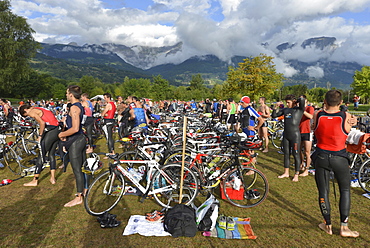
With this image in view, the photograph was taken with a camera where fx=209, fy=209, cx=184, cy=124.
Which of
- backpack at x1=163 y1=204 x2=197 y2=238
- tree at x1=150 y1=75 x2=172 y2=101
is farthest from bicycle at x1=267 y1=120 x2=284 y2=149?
tree at x1=150 y1=75 x2=172 y2=101

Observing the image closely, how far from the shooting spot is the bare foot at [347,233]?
3.41m

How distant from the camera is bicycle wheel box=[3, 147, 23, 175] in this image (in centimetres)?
630

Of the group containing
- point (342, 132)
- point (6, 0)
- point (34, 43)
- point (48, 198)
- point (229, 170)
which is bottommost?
point (48, 198)

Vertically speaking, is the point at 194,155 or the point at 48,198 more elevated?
the point at 194,155

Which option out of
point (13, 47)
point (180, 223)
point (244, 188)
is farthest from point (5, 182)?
point (13, 47)

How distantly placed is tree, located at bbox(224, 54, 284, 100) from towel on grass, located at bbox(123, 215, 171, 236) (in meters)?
29.1

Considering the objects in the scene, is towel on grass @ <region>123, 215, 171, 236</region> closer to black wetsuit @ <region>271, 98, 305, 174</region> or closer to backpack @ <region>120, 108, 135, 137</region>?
black wetsuit @ <region>271, 98, 305, 174</region>

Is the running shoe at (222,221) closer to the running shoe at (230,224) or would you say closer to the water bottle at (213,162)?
the running shoe at (230,224)

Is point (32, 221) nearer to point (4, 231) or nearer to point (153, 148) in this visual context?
point (4, 231)

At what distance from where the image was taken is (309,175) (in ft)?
20.3

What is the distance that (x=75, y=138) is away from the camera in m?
4.17

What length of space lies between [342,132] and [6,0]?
1888 inches

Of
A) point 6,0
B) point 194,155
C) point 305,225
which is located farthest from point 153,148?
point 6,0

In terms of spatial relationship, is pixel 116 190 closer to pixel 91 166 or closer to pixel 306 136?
pixel 91 166
